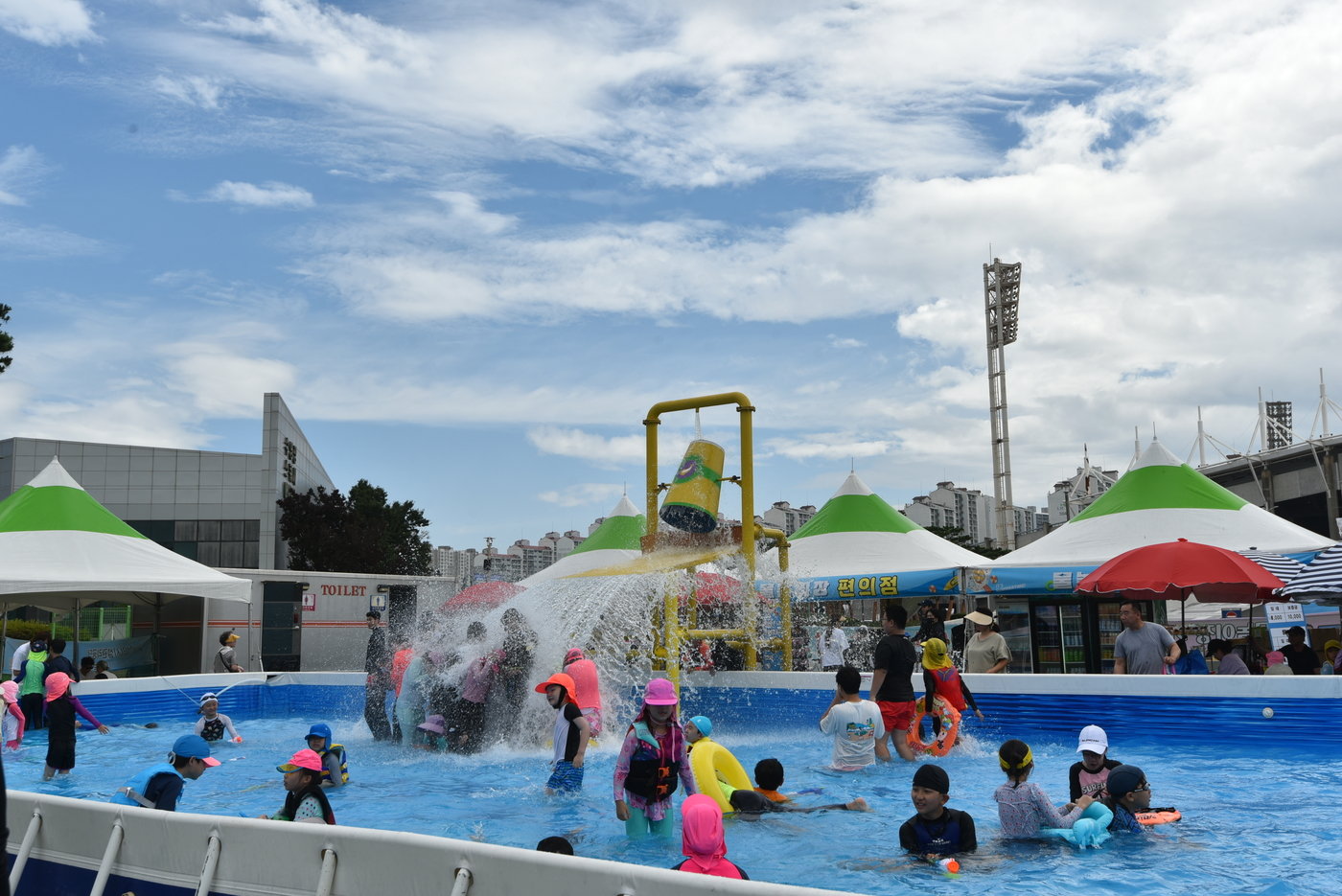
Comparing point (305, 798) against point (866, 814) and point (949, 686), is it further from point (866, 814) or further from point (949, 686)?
point (949, 686)

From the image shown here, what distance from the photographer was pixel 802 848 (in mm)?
7074

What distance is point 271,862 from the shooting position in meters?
4.58

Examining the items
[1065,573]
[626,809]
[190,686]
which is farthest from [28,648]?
[1065,573]

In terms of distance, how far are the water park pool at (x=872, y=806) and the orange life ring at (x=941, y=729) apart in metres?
0.29

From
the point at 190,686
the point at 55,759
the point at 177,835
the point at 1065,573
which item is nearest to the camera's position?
the point at 177,835

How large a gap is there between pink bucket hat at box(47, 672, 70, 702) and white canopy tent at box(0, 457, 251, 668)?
799cm

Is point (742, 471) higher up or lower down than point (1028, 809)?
higher up

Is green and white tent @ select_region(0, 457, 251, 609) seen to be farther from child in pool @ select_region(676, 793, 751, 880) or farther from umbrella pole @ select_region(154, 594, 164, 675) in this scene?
child in pool @ select_region(676, 793, 751, 880)

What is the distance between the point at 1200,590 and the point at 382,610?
52.4 ft

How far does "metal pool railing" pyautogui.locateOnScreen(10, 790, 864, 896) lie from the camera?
3859 millimetres

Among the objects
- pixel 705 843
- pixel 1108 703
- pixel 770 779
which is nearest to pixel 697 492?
pixel 1108 703

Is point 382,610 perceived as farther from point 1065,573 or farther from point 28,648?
point 1065,573

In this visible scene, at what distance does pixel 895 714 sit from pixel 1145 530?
8.80 meters

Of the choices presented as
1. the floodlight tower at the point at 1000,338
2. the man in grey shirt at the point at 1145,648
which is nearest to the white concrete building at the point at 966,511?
the floodlight tower at the point at 1000,338
